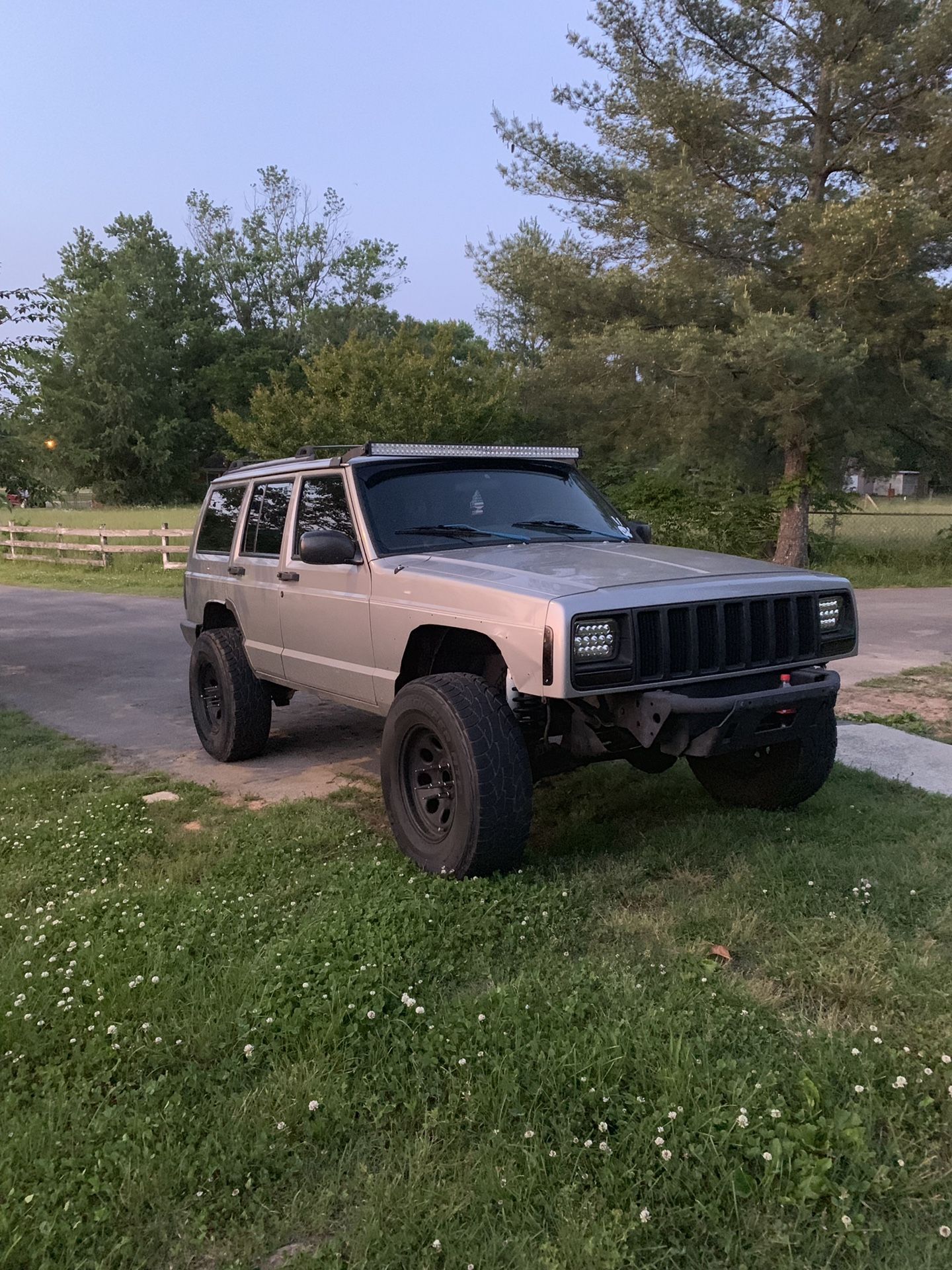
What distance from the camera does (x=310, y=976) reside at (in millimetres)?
3197

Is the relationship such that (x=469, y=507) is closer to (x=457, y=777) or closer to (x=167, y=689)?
(x=457, y=777)

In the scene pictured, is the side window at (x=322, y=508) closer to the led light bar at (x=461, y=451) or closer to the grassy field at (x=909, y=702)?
the led light bar at (x=461, y=451)

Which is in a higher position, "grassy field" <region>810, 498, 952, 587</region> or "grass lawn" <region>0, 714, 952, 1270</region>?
"grassy field" <region>810, 498, 952, 587</region>

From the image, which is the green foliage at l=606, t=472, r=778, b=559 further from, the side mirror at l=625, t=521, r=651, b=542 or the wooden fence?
the side mirror at l=625, t=521, r=651, b=542


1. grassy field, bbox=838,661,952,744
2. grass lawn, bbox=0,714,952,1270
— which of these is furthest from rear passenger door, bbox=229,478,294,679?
grassy field, bbox=838,661,952,744

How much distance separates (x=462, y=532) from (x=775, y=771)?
203cm

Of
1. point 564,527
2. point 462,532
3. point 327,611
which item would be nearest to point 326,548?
point 327,611

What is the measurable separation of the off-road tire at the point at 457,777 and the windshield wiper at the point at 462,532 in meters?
0.95

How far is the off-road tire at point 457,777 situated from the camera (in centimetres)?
378

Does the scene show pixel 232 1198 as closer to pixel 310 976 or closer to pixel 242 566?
pixel 310 976

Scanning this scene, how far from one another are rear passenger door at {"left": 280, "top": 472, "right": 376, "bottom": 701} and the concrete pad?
3.02 metres

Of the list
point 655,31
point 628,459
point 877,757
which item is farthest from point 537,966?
point 628,459

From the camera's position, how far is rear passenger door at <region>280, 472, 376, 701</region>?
4840mm

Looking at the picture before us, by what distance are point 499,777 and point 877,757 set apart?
3323 mm
